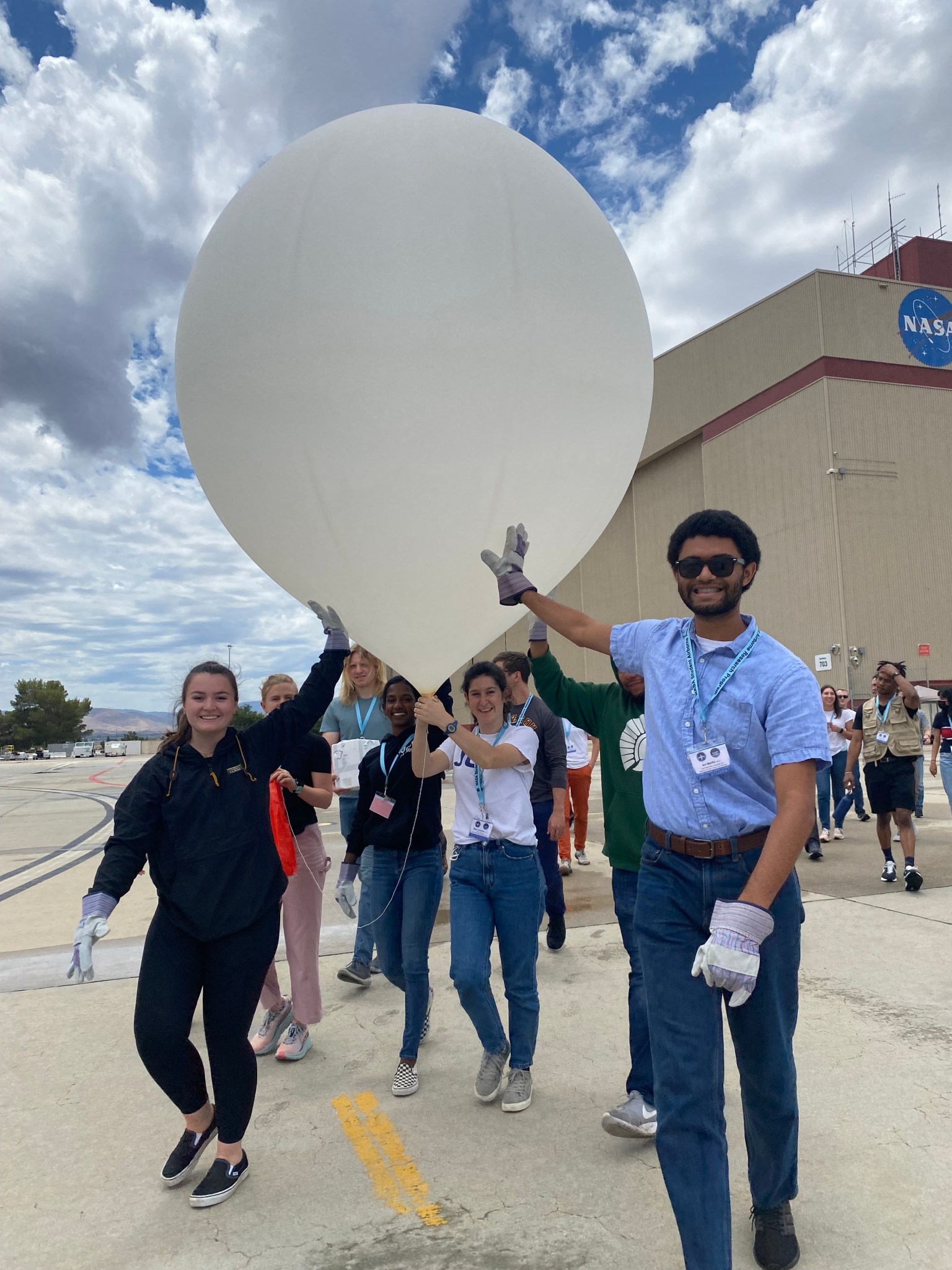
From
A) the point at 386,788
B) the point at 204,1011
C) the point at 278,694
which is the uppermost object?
the point at 278,694

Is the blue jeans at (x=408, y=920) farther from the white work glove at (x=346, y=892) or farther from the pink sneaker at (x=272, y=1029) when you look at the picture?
the pink sneaker at (x=272, y=1029)

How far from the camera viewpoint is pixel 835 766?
876cm

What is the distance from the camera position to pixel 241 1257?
7.27 feet

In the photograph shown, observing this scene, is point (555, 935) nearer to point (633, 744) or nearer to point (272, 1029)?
point (272, 1029)

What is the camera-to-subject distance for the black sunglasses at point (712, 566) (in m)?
2.06

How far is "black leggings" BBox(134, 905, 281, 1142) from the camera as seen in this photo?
254 centimetres

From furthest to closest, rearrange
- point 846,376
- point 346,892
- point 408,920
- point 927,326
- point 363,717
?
point 927,326 < point 846,376 < point 363,717 < point 346,892 < point 408,920

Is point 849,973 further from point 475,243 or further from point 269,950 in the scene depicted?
point 475,243

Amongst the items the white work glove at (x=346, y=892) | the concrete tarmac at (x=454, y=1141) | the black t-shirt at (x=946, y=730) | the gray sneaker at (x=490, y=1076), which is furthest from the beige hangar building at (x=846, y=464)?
the gray sneaker at (x=490, y=1076)

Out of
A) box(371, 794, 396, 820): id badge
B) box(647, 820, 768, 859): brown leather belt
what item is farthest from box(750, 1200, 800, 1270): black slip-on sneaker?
box(371, 794, 396, 820): id badge

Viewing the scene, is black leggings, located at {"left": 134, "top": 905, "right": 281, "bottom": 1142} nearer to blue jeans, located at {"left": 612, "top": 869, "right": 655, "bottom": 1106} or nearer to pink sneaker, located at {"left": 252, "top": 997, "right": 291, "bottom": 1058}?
pink sneaker, located at {"left": 252, "top": 997, "right": 291, "bottom": 1058}

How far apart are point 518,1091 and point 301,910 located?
1.24 m

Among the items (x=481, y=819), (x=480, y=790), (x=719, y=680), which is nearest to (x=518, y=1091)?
(x=481, y=819)

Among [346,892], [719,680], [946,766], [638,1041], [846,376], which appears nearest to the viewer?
[719,680]
